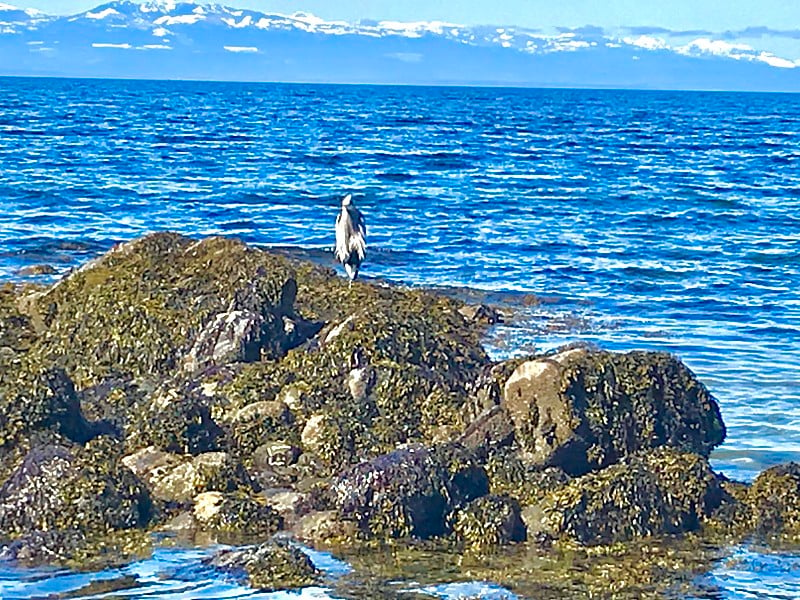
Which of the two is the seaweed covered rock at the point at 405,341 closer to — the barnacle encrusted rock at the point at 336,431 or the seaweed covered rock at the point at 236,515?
the barnacle encrusted rock at the point at 336,431

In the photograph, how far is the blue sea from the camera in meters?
14.1

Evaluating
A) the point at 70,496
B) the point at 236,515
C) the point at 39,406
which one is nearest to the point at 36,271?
the point at 39,406

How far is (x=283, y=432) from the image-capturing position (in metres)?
9.77

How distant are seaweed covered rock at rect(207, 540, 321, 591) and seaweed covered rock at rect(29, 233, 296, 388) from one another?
3.58 meters

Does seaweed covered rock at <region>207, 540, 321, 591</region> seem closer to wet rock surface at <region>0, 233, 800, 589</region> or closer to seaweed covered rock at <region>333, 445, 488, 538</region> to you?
wet rock surface at <region>0, 233, 800, 589</region>

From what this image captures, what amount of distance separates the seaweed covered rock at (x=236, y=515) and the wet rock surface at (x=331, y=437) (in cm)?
1

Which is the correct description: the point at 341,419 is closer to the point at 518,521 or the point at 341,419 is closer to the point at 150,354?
the point at 518,521

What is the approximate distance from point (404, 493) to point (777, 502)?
238 cm

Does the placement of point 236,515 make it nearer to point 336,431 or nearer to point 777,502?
point 336,431

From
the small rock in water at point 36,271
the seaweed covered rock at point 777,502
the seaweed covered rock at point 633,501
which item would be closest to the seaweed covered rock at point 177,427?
the seaweed covered rock at point 633,501

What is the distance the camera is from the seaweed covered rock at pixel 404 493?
8.24 meters

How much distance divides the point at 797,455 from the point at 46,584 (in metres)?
6.00

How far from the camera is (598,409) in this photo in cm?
928

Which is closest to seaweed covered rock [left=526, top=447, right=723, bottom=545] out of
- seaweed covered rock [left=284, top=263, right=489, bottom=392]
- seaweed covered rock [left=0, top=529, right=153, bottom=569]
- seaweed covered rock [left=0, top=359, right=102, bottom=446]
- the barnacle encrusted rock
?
the barnacle encrusted rock
